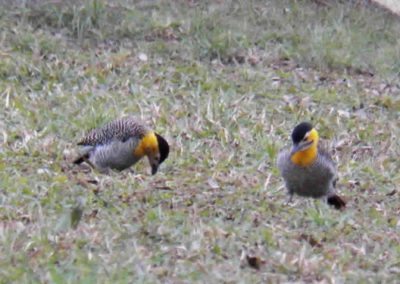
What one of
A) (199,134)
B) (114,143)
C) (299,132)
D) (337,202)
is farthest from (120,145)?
(337,202)

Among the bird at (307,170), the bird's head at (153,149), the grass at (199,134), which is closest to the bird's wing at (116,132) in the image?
the bird's head at (153,149)

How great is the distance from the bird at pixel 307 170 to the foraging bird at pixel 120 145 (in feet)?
3.79

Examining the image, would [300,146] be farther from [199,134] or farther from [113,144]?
[199,134]

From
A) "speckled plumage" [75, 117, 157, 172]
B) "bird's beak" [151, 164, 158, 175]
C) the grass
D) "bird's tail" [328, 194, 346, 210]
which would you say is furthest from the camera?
"speckled plumage" [75, 117, 157, 172]

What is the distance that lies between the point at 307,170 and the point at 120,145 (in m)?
1.77

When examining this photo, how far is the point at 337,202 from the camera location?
9297mm

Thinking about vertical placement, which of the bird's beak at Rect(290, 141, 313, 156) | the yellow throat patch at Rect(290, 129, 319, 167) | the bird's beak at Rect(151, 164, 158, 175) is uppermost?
the bird's beak at Rect(290, 141, 313, 156)

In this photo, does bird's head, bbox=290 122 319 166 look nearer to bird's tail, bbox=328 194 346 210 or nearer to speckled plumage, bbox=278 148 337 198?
speckled plumage, bbox=278 148 337 198

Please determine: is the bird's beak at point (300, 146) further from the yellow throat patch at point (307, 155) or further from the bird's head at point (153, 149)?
the bird's head at point (153, 149)

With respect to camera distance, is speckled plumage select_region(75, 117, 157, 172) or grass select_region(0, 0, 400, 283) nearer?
grass select_region(0, 0, 400, 283)

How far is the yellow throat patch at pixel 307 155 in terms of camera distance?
930 cm

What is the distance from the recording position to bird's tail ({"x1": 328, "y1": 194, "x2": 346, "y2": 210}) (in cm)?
925

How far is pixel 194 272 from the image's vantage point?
22.8 feet

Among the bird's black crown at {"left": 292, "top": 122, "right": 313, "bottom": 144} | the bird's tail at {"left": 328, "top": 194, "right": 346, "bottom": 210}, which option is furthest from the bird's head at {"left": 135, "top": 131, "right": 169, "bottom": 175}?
the bird's tail at {"left": 328, "top": 194, "right": 346, "bottom": 210}
